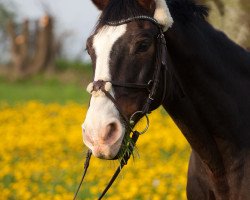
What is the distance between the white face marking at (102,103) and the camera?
3422 mm

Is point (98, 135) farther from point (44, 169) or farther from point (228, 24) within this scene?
point (44, 169)

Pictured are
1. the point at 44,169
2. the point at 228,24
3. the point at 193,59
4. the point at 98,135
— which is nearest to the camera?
the point at 98,135

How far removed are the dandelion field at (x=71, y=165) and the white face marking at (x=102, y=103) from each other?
103 cm

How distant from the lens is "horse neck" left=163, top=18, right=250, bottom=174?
406cm

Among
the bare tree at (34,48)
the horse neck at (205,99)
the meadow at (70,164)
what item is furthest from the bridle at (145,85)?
the bare tree at (34,48)

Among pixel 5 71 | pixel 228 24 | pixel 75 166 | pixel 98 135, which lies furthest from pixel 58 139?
pixel 5 71

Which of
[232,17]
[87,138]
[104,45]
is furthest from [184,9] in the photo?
[232,17]

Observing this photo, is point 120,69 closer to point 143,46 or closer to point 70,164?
point 143,46

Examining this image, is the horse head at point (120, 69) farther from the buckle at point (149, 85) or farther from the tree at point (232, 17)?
the tree at point (232, 17)

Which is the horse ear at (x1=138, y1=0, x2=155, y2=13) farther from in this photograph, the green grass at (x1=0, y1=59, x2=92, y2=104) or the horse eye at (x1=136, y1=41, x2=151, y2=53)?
the green grass at (x1=0, y1=59, x2=92, y2=104)

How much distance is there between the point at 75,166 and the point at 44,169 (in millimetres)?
453

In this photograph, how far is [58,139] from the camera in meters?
10.2

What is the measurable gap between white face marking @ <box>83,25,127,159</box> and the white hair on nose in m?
0.23

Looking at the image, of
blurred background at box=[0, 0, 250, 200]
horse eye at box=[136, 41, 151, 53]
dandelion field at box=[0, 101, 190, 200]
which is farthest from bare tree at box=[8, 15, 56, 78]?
horse eye at box=[136, 41, 151, 53]
